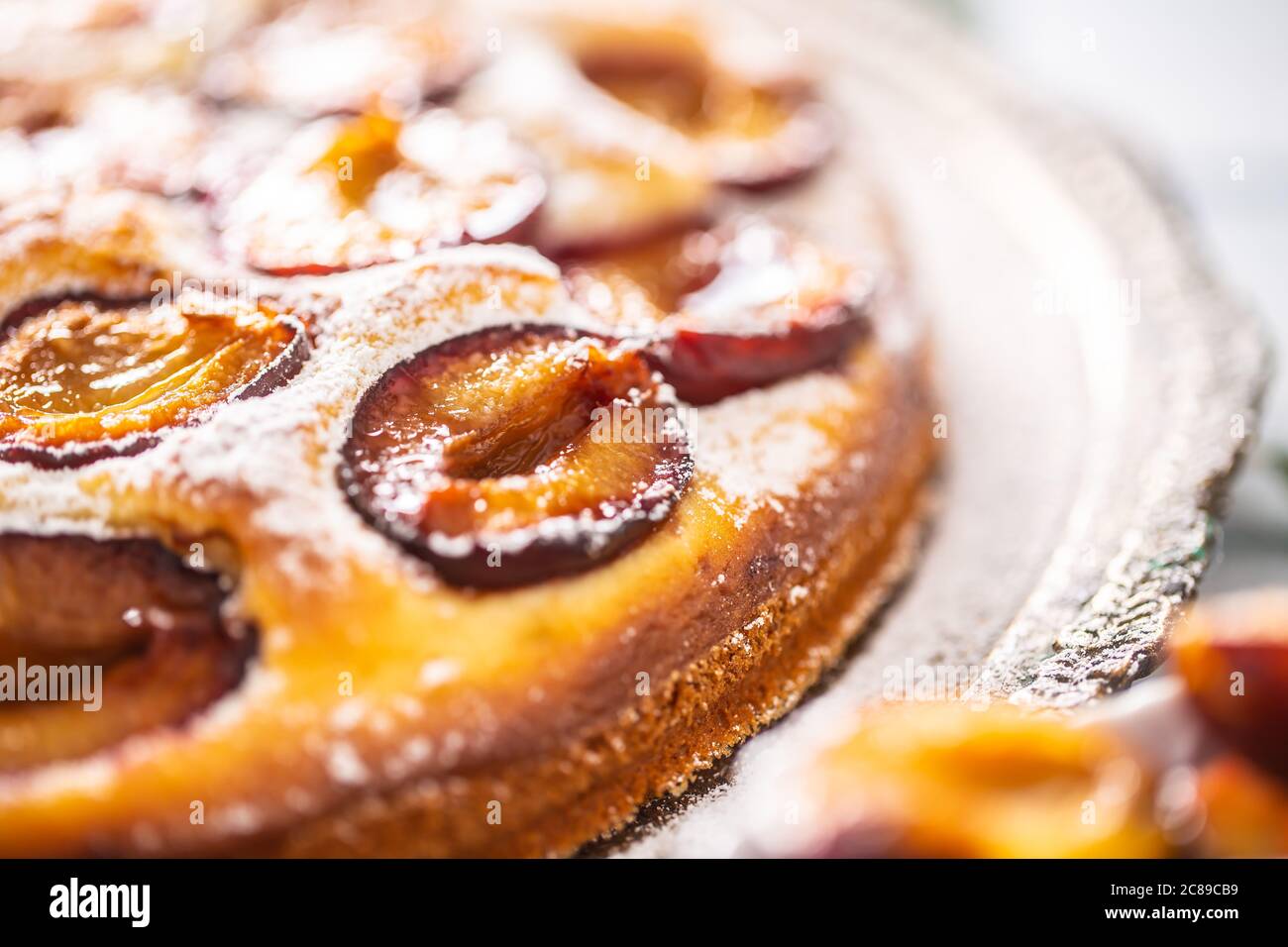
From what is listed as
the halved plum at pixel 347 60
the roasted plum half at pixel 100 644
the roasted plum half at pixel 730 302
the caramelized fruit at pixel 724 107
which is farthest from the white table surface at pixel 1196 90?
the roasted plum half at pixel 100 644

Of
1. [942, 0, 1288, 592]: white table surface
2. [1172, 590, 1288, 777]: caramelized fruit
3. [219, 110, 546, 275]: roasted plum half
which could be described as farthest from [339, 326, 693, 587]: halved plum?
[942, 0, 1288, 592]: white table surface

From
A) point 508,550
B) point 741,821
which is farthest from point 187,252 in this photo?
point 741,821

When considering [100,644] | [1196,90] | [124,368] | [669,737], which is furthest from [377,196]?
[1196,90]

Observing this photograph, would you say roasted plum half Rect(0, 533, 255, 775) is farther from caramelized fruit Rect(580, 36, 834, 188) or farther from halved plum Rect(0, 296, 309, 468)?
caramelized fruit Rect(580, 36, 834, 188)

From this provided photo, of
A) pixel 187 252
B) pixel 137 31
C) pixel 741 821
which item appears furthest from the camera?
pixel 137 31

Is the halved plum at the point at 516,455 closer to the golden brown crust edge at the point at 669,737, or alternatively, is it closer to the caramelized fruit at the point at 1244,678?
the golden brown crust edge at the point at 669,737
